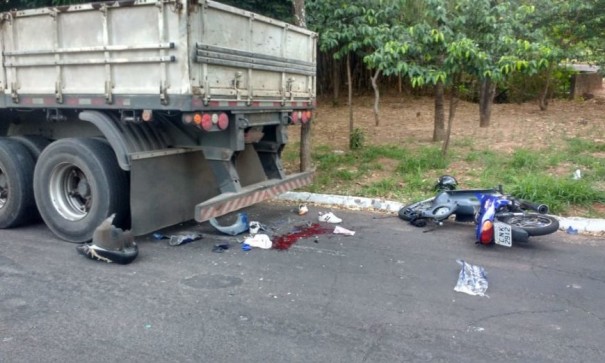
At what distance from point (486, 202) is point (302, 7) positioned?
4.18 m

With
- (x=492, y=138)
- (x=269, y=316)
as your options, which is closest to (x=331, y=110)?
(x=492, y=138)

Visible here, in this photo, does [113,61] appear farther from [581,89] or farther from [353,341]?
[581,89]

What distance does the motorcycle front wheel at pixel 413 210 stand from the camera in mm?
7137

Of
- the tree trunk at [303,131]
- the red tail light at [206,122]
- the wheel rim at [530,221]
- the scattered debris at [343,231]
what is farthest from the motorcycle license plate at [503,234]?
the tree trunk at [303,131]

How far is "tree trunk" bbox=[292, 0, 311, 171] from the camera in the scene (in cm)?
868

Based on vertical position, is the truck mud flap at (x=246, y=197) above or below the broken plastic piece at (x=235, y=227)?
above

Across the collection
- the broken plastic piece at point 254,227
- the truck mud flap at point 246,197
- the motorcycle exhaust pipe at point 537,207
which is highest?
the truck mud flap at point 246,197

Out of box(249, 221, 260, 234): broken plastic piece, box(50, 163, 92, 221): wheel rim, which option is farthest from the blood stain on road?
box(50, 163, 92, 221): wheel rim

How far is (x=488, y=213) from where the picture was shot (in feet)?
20.4

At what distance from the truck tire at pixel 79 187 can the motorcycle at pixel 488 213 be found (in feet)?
11.5

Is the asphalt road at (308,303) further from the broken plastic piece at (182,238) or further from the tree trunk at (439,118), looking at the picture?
the tree trunk at (439,118)

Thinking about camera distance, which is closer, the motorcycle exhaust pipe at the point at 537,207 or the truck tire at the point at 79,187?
the truck tire at the point at 79,187

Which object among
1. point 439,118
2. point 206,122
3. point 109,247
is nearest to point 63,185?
point 109,247

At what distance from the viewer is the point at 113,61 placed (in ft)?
19.2
